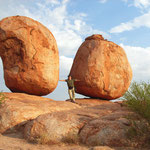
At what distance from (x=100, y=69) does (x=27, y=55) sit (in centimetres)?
436

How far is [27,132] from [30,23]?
5.91 m

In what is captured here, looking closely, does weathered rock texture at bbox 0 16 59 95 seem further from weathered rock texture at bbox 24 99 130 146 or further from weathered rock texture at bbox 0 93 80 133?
weathered rock texture at bbox 24 99 130 146

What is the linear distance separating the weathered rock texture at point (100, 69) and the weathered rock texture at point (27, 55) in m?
2.19

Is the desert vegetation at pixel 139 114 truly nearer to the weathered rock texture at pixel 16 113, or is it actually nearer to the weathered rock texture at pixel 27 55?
the weathered rock texture at pixel 16 113

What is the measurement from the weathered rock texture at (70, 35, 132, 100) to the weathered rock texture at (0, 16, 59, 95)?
2186mm

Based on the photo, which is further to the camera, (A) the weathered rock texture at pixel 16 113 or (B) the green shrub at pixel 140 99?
(A) the weathered rock texture at pixel 16 113

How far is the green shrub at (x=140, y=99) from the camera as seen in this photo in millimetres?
5068

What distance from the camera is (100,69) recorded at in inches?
448

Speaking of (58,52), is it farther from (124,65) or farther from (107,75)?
(124,65)

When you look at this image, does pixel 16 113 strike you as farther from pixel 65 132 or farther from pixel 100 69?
pixel 100 69

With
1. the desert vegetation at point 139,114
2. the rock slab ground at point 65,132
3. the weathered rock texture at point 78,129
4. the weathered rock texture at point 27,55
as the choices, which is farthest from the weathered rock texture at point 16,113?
the desert vegetation at point 139,114

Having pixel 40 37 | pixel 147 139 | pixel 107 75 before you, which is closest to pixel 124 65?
pixel 107 75

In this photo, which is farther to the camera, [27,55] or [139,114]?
[27,55]

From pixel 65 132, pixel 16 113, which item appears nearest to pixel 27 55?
pixel 16 113
